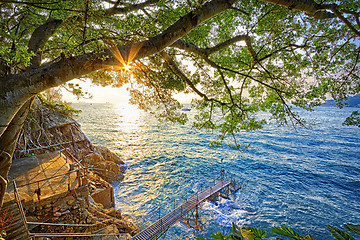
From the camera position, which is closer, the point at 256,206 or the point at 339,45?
the point at 339,45

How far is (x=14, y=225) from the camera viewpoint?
5.76 metres

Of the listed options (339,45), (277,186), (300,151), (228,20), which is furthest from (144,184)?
(300,151)

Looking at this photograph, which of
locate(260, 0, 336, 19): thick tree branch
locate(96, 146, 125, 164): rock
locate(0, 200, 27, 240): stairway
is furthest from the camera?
locate(96, 146, 125, 164): rock

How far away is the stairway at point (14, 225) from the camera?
546 cm

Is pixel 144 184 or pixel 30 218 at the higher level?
pixel 30 218

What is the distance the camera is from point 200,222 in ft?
49.2

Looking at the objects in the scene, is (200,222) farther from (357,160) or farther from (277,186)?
(357,160)

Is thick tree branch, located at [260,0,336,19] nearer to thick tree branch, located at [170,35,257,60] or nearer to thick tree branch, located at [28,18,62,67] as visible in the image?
thick tree branch, located at [170,35,257,60]

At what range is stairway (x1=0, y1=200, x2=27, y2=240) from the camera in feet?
17.9

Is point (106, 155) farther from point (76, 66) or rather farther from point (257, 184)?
point (76, 66)

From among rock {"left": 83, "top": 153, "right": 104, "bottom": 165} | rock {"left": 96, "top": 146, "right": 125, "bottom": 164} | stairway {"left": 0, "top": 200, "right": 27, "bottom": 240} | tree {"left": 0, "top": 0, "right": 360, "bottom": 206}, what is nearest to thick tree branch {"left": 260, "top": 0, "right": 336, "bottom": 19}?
tree {"left": 0, "top": 0, "right": 360, "bottom": 206}

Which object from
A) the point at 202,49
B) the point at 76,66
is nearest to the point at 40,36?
the point at 76,66

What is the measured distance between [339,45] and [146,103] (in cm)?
767

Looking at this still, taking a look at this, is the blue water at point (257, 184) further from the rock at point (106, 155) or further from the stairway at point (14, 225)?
the stairway at point (14, 225)
